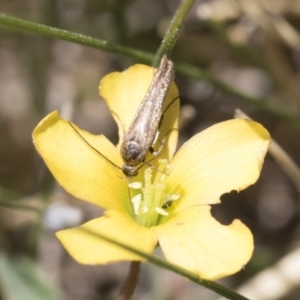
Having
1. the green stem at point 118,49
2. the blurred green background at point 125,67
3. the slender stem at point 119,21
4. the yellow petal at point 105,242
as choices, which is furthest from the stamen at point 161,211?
the slender stem at point 119,21

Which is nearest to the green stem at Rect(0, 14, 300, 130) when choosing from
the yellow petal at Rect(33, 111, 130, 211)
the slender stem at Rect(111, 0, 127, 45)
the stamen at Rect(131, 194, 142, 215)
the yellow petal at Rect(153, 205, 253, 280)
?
the yellow petal at Rect(33, 111, 130, 211)

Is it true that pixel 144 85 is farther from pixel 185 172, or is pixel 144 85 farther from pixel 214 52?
pixel 214 52

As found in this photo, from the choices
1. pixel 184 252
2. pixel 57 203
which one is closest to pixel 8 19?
pixel 184 252

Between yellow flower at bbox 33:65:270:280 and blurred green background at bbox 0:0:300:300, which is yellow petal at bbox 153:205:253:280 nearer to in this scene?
yellow flower at bbox 33:65:270:280

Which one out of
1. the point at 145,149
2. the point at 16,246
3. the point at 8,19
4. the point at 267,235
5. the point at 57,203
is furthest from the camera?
the point at 267,235

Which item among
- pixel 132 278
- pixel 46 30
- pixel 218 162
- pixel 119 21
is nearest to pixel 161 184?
pixel 218 162

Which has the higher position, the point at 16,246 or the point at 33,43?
the point at 33,43

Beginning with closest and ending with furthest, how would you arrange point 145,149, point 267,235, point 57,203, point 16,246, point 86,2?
1. point 145,149
2. point 57,203
3. point 16,246
4. point 267,235
5. point 86,2
